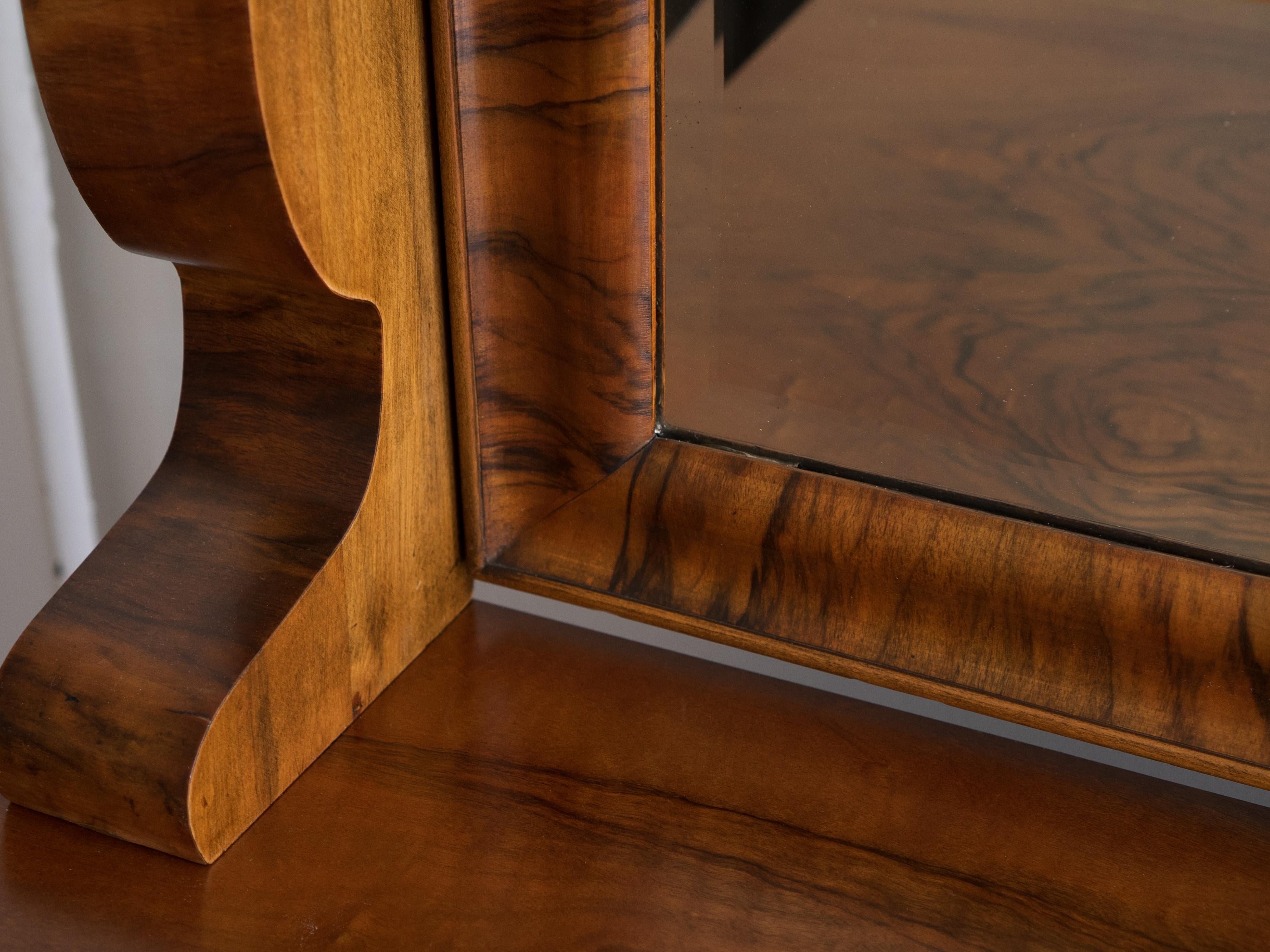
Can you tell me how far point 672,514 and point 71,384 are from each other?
40 cm

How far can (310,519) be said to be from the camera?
0.40m

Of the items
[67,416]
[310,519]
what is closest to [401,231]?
[310,519]

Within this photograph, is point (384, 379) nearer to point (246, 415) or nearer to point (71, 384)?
point (246, 415)

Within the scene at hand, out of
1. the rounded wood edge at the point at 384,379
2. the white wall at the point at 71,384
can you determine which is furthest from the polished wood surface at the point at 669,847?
the white wall at the point at 71,384

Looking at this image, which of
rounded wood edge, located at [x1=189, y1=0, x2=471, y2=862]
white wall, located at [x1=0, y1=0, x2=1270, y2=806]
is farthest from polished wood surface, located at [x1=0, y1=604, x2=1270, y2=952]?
white wall, located at [x1=0, y1=0, x2=1270, y2=806]

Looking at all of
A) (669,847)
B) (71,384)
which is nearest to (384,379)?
(669,847)

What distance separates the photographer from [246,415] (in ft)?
1.34

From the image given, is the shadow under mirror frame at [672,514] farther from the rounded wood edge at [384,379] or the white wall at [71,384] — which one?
the white wall at [71,384]

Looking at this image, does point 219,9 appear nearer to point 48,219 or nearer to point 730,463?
point 730,463

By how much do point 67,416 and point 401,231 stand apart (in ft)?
1.18

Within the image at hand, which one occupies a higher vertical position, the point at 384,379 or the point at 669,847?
the point at 384,379

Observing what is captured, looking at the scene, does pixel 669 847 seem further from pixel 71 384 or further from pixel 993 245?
pixel 71 384

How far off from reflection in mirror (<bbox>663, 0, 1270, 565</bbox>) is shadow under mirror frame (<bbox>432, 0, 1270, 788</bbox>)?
0.04ft

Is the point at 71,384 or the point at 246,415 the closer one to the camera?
the point at 246,415
